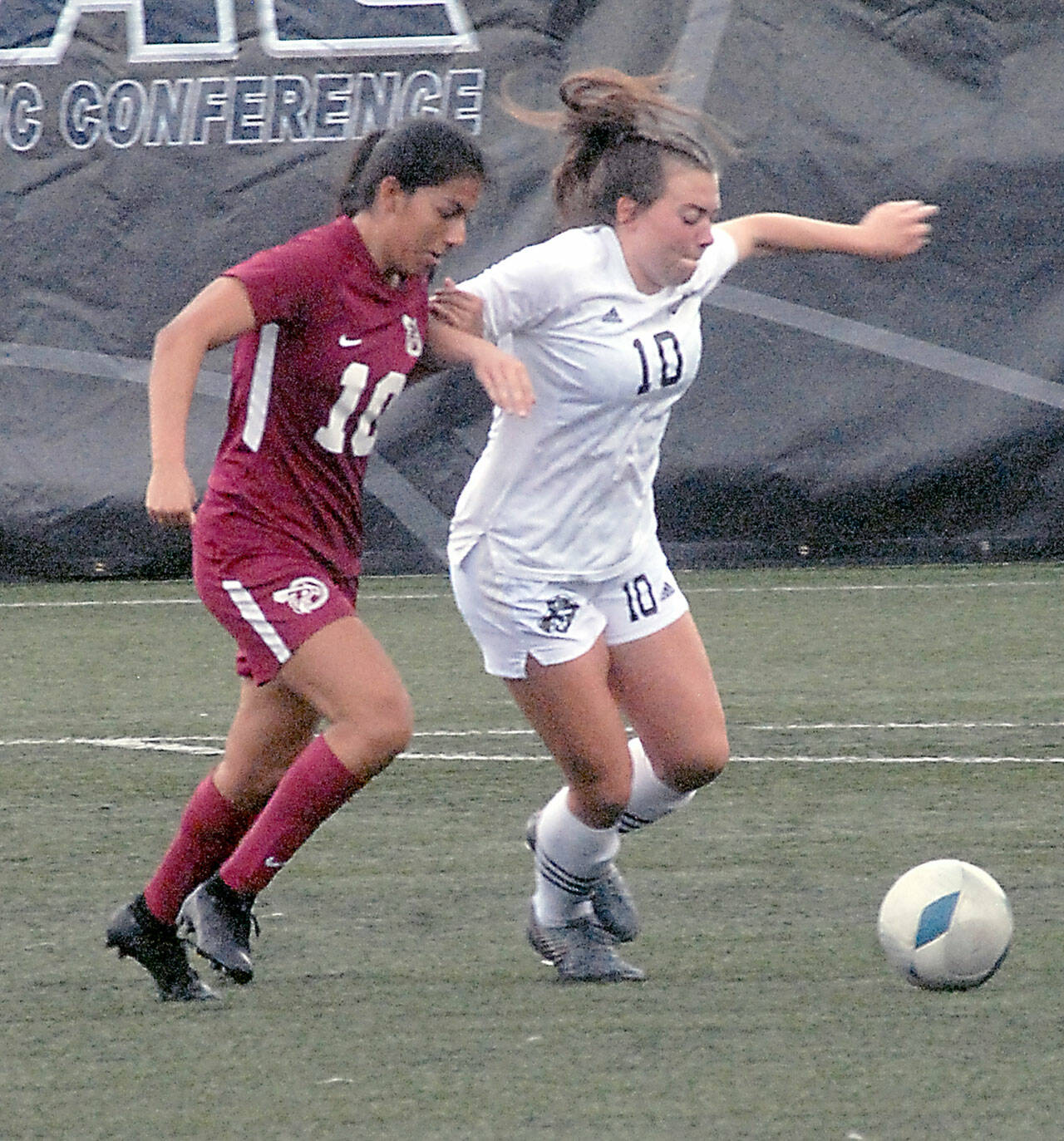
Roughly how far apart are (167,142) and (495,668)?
6.52 metres

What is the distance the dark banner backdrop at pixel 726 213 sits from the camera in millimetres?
10133

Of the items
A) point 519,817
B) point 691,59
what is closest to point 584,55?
point 691,59

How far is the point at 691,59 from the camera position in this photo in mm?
10133

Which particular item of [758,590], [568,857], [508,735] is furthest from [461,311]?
[758,590]

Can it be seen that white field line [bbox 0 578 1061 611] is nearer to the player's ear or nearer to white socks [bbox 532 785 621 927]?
white socks [bbox 532 785 621 927]

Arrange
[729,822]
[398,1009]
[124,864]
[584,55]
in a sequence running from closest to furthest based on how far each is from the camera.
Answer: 1. [398,1009]
2. [124,864]
3. [729,822]
4. [584,55]

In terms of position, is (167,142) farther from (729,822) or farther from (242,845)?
(242,845)

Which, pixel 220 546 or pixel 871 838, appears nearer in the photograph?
pixel 220 546

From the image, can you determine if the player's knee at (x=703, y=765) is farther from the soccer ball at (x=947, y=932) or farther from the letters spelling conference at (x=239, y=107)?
the letters spelling conference at (x=239, y=107)

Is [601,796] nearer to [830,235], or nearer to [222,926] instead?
[222,926]

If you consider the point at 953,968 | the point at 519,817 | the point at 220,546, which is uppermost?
the point at 220,546

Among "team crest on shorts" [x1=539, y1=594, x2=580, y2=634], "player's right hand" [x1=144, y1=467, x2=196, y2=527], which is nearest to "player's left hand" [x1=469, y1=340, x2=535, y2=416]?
"team crest on shorts" [x1=539, y1=594, x2=580, y2=634]

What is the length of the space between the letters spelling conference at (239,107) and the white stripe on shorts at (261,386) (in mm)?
6310

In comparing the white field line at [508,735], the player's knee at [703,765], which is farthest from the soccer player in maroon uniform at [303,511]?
the white field line at [508,735]
